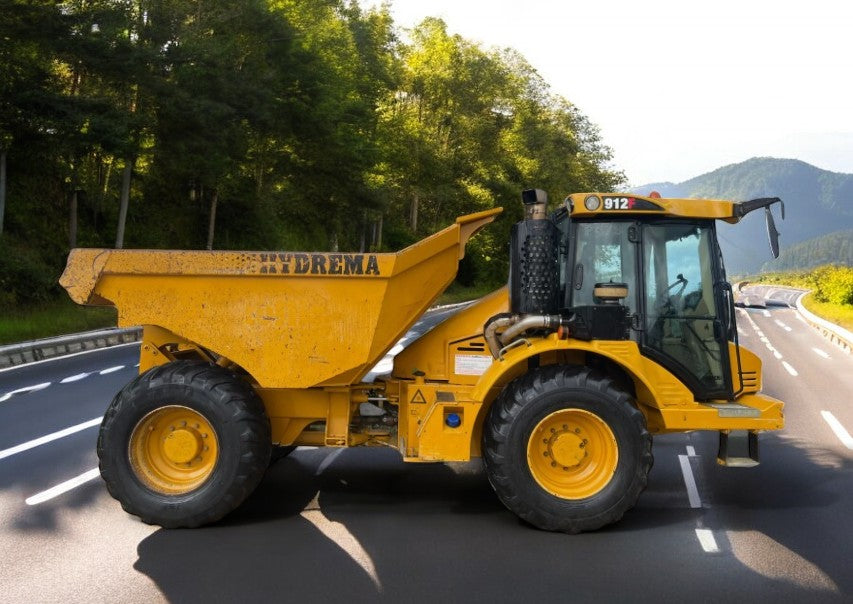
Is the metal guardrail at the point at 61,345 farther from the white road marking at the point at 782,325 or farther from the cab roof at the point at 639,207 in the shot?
the white road marking at the point at 782,325

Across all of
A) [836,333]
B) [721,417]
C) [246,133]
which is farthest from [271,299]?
[246,133]

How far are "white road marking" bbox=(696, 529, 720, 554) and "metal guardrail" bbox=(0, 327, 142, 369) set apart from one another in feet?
45.6

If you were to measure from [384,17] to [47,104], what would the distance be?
38119 millimetres

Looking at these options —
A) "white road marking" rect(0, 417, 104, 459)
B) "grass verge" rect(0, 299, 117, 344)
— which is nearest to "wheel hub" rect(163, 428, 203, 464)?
"white road marking" rect(0, 417, 104, 459)

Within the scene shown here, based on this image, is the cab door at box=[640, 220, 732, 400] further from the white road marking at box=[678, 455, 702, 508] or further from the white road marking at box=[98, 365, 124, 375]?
the white road marking at box=[98, 365, 124, 375]

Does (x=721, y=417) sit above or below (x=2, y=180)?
below

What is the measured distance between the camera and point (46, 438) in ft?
30.9

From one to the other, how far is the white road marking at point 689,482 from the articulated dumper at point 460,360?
0.67m

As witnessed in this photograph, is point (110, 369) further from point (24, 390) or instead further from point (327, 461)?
point (327, 461)

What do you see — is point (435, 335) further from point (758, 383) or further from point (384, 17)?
point (384, 17)

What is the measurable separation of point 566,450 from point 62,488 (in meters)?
4.35

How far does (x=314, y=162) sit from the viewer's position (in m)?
39.0

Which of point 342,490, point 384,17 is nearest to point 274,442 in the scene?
point 342,490

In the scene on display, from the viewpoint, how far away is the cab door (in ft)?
22.0
